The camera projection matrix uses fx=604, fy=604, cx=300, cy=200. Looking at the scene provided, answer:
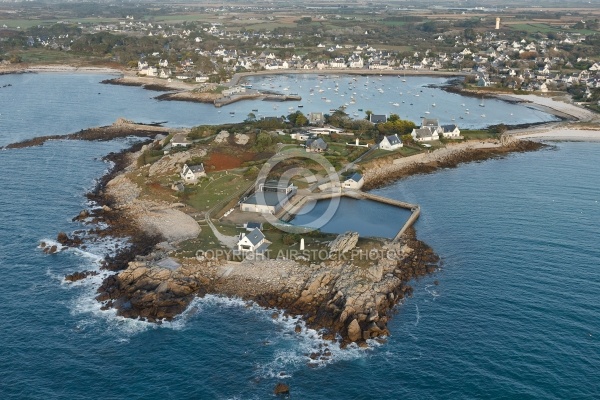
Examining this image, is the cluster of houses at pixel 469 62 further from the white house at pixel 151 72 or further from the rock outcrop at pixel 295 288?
the rock outcrop at pixel 295 288

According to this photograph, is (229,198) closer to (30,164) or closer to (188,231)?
(188,231)

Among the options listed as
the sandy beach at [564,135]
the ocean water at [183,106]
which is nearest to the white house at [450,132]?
the sandy beach at [564,135]

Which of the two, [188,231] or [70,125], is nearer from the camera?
[188,231]

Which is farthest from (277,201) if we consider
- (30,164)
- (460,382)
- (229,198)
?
(30,164)

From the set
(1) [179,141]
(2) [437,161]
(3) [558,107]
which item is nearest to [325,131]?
(2) [437,161]

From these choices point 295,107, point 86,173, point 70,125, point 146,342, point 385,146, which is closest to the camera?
point 146,342

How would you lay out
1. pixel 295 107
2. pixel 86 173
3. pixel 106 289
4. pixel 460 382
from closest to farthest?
pixel 460 382
pixel 106 289
pixel 86 173
pixel 295 107

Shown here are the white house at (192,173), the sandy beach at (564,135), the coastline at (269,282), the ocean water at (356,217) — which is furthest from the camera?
the sandy beach at (564,135)
